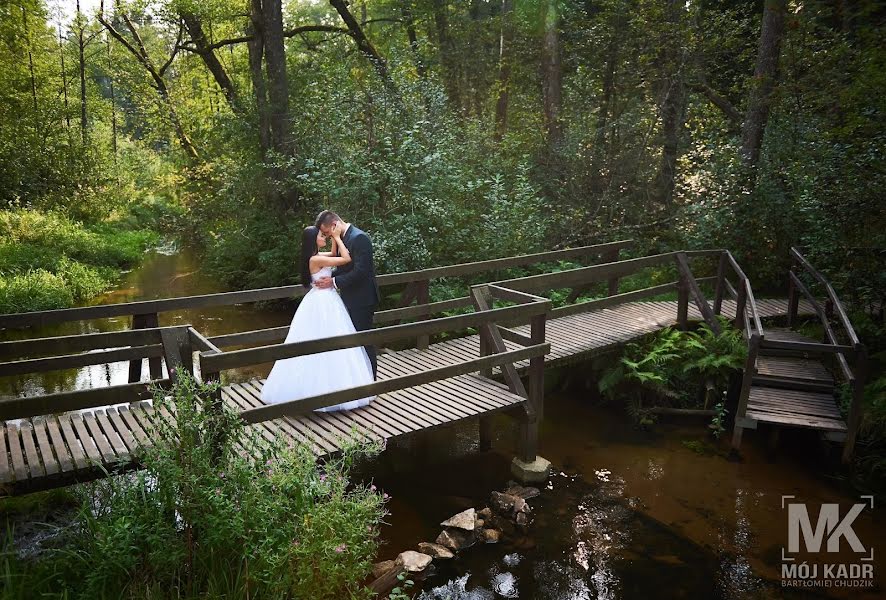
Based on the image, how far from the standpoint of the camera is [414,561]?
5531mm

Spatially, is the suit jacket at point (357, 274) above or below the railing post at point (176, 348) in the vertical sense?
above

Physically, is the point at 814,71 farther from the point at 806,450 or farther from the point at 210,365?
the point at 210,365

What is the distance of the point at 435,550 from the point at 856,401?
5.13 metres

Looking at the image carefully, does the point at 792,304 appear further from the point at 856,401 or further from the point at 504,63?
the point at 504,63

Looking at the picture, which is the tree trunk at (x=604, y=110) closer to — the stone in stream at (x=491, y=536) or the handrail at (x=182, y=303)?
the handrail at (x=182, y=303)

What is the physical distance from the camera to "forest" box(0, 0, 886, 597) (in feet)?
33.0

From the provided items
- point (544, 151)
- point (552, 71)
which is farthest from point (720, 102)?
point (544, 151)

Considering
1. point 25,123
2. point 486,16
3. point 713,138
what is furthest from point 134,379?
point 25,123

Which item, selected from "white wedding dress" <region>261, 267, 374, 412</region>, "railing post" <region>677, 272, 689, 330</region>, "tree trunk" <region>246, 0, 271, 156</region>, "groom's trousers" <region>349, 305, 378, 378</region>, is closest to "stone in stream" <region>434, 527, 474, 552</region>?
"white wedding dress" <region>261, 267, 374, 412</region>

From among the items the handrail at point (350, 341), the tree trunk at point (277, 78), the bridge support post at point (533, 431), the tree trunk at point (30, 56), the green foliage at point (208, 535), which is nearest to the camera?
the green foliage at point (208, 535)

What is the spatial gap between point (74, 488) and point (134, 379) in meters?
2.39

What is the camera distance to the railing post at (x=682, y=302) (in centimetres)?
988

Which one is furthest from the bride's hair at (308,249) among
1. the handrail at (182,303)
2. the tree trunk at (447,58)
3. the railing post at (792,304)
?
the tree trunk at (447,58)

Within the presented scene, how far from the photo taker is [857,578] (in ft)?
18.0
